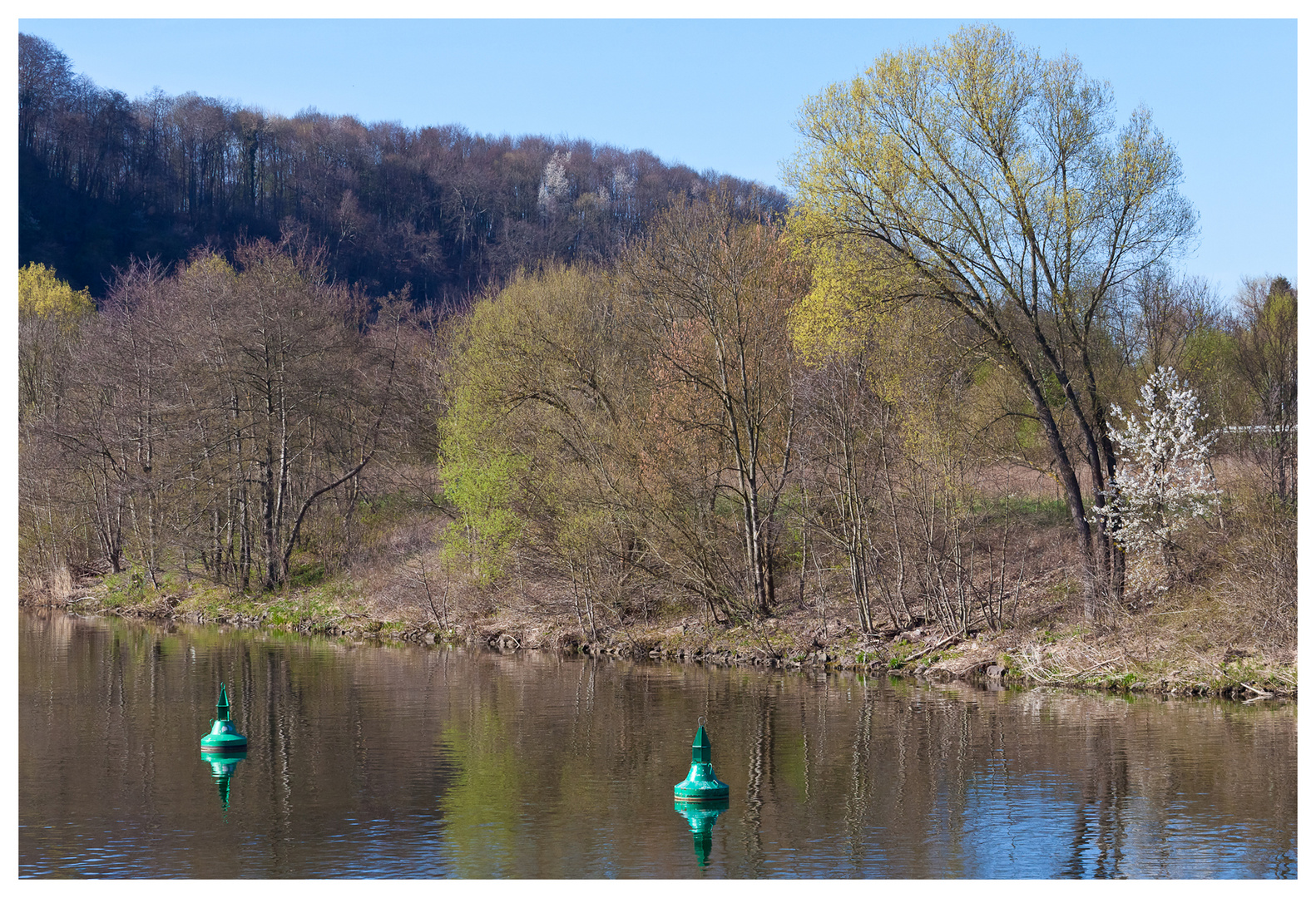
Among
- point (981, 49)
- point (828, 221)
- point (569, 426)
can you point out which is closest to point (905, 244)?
point (828, 221)

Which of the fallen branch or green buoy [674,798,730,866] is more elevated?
the fallen branch

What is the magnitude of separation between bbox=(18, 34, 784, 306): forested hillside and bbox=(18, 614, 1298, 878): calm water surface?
A: 7098 cm

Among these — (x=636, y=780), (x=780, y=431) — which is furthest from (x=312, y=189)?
(x=636, y=780)

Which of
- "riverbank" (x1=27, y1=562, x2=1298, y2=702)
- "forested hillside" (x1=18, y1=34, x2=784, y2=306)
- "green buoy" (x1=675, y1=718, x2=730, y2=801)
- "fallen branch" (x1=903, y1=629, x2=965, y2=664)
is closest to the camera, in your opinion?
"green buoy" (x1=675, y1=718, x2=730, y2=801)

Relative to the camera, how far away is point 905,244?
27.9 meters

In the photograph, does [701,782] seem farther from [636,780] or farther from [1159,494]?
[1159,494]

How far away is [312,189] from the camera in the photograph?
112312 mm

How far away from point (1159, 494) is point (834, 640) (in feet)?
25.7

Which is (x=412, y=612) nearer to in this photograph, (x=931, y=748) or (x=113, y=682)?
(x=113, y=682)

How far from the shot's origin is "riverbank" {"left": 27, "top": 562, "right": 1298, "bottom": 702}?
77.5ft

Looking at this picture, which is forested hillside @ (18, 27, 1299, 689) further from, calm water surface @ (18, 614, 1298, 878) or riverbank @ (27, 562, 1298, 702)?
calm water surface @ (18, 614, 1298, 878)

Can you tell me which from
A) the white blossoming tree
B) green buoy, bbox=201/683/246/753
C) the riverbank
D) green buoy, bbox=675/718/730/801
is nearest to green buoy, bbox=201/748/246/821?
green buoy, bbox=201/683/246/753

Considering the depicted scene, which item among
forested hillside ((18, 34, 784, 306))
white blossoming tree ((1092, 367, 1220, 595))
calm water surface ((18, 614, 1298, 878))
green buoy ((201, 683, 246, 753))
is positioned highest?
forested hillside ((18, 34, 784, 306))

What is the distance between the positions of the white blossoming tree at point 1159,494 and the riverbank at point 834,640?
1.44m
